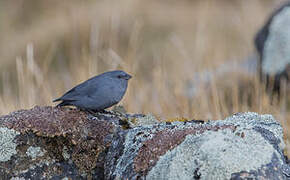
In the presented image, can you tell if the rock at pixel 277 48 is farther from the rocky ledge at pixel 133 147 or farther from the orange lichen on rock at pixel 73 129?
the orange lichen on rock at pixel 73 129

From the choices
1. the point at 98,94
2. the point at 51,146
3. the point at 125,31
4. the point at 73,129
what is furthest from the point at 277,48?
the point at 125,31

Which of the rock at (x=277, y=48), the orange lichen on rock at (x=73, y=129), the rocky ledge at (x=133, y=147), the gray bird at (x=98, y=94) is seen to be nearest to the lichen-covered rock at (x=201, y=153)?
the rocky ledge at (x=133, y=147)

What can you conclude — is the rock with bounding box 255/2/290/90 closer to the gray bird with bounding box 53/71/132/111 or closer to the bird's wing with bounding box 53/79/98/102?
the gray bird with bounding box 53/71/132/111

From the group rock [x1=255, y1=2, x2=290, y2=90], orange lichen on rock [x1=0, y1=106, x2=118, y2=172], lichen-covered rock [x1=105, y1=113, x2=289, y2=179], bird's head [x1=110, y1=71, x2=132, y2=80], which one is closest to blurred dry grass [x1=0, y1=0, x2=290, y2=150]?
rock [x1=255, y1=2, x2=290, y2=90]

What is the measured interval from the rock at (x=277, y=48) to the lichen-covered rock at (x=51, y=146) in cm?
377

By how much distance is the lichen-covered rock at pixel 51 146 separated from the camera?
9.07ft

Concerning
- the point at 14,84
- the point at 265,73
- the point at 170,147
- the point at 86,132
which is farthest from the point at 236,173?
the point at 14,84

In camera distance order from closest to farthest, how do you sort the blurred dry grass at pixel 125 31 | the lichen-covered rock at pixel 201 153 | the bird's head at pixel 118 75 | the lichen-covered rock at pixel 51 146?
the lichen-covered rock at pixel 201 153 → the lichen-covered rock at pixel 51 146 → the bird's head at pixel 118 75 → the blurred dry grass at pixel 125 31

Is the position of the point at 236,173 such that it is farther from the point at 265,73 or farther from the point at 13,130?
the point at 265,73

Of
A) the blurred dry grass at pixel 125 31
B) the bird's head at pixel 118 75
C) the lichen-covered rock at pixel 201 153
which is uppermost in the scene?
the blurred dry grass at pixel 125 31

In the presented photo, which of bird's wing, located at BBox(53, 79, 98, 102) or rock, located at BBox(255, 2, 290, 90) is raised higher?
rock, located at BBox(255, 2, 290, 90)

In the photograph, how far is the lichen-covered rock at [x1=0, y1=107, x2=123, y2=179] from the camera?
2.77 m

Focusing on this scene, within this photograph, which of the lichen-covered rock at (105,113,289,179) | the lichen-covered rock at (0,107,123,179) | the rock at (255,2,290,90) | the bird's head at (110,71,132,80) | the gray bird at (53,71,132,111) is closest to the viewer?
the lichen-covered rock at (105,113,289,179)

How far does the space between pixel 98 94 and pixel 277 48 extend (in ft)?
12.4
